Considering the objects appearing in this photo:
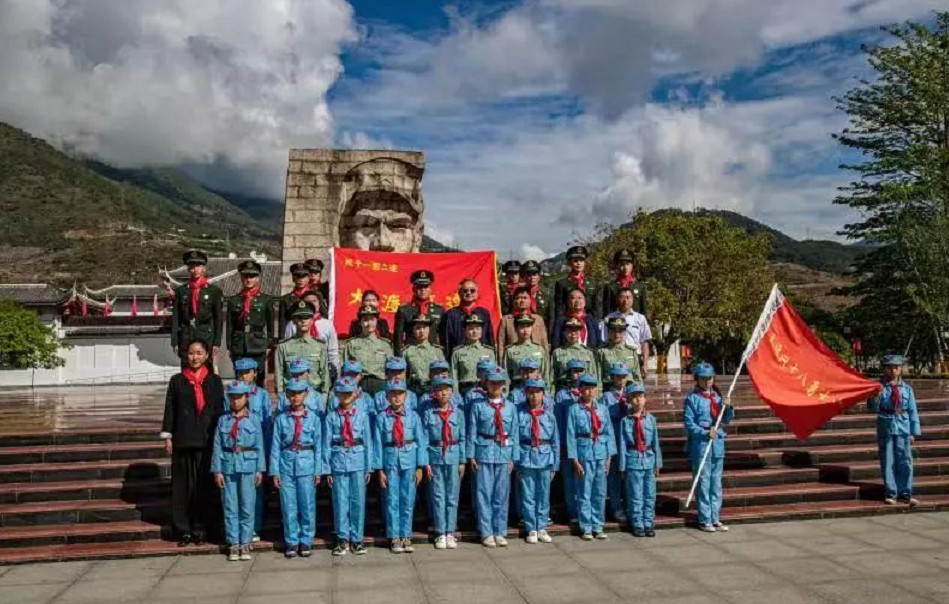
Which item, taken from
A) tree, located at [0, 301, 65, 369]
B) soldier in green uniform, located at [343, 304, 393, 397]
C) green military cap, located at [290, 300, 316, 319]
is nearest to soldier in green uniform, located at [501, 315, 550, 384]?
soldier in green uniform, located at [343, 304, 393, 397]

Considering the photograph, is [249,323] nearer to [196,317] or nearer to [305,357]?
[196,317]

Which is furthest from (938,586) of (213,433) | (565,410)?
(213,433)

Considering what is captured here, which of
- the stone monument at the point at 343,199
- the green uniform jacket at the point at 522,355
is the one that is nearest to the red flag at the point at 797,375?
the green uniform jacket at the point at 522,355

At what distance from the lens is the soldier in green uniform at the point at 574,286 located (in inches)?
335

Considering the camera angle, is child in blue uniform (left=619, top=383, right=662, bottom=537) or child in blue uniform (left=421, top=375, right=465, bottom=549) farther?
child in blue uniform (left=619, top=383, right=662, bottom=537)

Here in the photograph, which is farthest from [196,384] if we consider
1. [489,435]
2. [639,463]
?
[639,463]

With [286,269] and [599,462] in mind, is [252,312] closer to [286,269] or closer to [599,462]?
[599,462]

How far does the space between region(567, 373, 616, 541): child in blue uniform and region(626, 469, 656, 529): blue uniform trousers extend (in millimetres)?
244

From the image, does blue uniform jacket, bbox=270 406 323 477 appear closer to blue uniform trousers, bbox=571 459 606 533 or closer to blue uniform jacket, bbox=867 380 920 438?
blue uniform trousers, bbox=571 459 606 533

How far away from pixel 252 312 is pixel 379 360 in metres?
1.44

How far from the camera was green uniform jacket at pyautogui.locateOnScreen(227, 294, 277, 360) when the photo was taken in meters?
7.85

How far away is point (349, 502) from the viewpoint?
650 cm

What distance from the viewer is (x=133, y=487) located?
7426mm

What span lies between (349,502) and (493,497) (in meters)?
1.22
